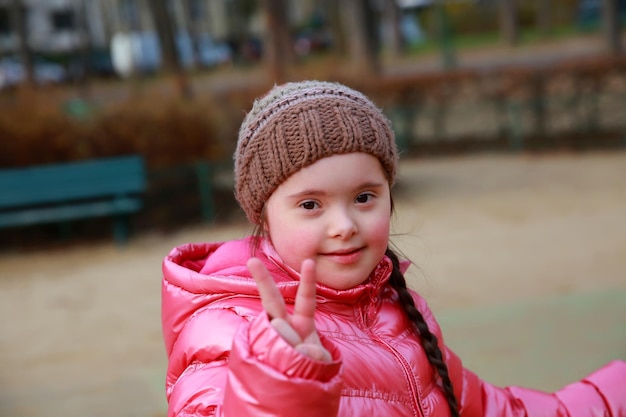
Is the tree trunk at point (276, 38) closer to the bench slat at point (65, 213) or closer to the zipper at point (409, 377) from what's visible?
the bench slat at point (65, 213)

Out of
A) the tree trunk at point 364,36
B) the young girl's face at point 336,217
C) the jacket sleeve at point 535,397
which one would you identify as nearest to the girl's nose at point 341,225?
the young girl's face at point 336,217

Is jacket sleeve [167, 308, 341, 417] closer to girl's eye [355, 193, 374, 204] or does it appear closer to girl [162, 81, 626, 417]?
girl [162, 81, 626, 417]

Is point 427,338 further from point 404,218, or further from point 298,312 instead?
point 404,218

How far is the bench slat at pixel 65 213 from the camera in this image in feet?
26.3

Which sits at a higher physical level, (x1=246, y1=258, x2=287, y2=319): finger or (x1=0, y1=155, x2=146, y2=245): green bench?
(x1=246, y1=258, x2=287, y2=319): finger

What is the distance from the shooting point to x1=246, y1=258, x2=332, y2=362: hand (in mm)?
1404

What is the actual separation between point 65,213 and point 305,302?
7087 millimetres

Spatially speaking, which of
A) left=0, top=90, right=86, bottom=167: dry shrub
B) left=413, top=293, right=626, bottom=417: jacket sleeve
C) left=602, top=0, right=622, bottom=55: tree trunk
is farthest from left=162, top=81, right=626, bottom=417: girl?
left=602, top=0, right=622, bottom=55: tree trunk

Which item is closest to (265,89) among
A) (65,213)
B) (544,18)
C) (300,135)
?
(65,213)

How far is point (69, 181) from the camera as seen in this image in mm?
8188

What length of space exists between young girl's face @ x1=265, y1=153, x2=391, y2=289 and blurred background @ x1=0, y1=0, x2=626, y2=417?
650 mm

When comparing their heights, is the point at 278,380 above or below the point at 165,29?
above

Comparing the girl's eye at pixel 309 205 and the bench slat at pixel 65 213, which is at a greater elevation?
the girl's eye at pixel 309 205

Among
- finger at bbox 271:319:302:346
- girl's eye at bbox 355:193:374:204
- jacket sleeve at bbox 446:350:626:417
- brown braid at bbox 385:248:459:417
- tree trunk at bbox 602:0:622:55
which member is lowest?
tree trunk at bbox 602:0:622:55
